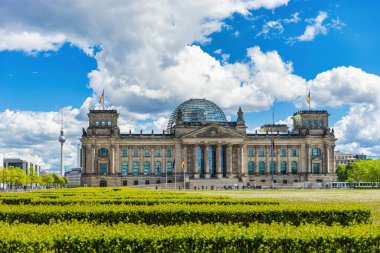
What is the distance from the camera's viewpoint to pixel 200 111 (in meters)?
165

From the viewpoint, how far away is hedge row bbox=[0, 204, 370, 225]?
27938 millimetres

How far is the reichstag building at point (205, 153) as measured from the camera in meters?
150

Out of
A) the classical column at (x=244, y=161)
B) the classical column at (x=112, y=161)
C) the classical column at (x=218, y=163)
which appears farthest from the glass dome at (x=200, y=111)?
the classical column at (x=112, y=161)

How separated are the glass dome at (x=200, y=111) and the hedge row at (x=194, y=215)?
134 m

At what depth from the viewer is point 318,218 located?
2833 centimetres

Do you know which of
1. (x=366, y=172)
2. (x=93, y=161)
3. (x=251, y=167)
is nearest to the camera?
(x=366, y=172)

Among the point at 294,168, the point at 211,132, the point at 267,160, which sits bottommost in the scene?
the point at 294,168

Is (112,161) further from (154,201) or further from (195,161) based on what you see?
(154,201)

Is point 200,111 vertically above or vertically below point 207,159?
above

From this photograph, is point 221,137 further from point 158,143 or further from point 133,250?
point 133,250

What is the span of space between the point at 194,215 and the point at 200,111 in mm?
136626

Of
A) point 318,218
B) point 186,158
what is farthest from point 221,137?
point 318,218

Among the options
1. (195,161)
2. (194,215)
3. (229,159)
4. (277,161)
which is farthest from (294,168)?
(194,215)

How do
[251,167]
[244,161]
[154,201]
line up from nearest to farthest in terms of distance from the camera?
[154,201] → [244,161] → [251,167]
